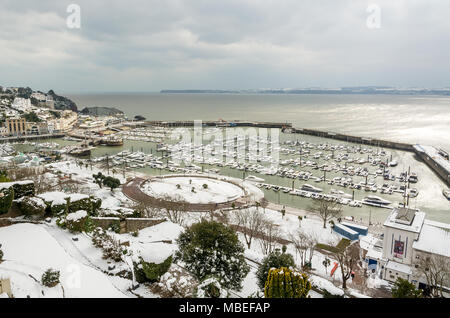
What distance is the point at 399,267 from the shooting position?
45.8 ft

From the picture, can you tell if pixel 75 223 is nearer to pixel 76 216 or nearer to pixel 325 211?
pixel 76 216

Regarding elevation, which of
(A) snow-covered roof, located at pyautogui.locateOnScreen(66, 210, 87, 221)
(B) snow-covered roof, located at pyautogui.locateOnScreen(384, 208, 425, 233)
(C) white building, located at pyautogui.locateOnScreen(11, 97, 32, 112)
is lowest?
(B) snow-covered roof, located at pyautogui.locateOnScreen(384, 208, 425, 233)

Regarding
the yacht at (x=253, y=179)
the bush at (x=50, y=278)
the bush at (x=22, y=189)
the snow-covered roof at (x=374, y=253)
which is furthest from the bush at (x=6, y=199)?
the yacht at (x=253, y=179)

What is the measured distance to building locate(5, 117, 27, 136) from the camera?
5481cm

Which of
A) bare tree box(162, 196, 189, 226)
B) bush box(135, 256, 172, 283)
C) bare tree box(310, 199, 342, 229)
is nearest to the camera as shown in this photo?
bush box(135, 256, 172, 283)

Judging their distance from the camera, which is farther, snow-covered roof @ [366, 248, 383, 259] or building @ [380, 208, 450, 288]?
snow-covered roof @ [366, 248, 383, 259]

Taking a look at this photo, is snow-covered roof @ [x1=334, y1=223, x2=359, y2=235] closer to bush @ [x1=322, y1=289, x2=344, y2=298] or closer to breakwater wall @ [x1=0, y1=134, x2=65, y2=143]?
bush @ [x1=322, y1=289, x2=344, y2=298]

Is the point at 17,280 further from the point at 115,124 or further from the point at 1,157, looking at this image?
the point at 115,124

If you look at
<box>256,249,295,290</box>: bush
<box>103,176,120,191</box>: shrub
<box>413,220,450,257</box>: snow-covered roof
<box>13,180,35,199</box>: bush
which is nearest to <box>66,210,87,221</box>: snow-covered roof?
<box>13,180,35,199</box>: bush

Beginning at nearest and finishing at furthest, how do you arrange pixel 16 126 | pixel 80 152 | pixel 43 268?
pixel 43 268, pixel 80 152, pixel 16 126

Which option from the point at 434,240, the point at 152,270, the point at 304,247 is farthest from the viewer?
the point at 304,247

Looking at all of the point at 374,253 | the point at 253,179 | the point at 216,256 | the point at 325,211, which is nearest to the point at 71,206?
the point at 216,256

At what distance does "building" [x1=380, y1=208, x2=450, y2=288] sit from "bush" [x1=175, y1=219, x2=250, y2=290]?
8092 millimetres

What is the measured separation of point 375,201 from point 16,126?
58.5 m
